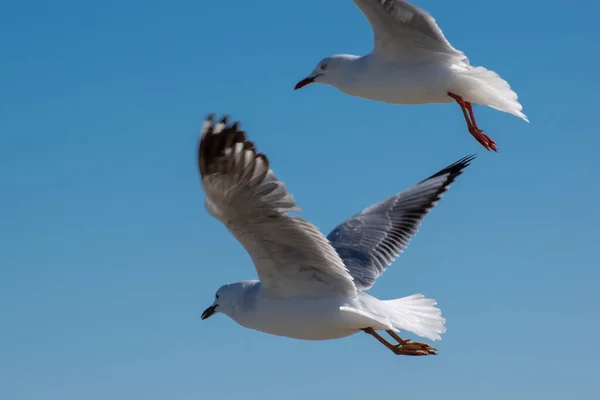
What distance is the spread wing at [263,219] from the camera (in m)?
6.13

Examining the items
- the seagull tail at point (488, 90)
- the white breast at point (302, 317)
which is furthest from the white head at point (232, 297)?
the seagull tail at point (488, 90)

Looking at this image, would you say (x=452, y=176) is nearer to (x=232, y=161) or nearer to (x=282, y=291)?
(x=282, y=291)

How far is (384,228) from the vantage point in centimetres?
895

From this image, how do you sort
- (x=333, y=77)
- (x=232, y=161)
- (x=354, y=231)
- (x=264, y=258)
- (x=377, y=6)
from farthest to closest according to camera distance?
(x=354, y=231) → (x=333, y=77) → (x=377, y=6) → (x=264, y=258) → (x=232, y=161)

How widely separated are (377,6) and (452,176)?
2.00 m

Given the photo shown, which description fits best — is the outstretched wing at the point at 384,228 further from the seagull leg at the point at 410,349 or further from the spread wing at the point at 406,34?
the spread wing at the point at 406,34

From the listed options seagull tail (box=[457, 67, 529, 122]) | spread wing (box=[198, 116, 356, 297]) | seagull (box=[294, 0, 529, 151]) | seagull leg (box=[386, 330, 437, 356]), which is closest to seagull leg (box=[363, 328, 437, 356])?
seagull leg (box=[386, 330, 437, 356])

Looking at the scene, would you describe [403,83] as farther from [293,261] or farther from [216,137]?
[216,137]

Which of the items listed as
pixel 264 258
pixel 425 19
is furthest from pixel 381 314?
pixel 425 19

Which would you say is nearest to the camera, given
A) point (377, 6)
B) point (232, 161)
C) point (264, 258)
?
point (232, 161)

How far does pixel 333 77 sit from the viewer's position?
8406mm

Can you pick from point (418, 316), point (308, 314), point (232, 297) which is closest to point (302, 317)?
point (308, 314)

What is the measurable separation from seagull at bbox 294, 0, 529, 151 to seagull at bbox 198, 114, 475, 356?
3.76 ft

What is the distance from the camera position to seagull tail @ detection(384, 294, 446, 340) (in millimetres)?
7535
